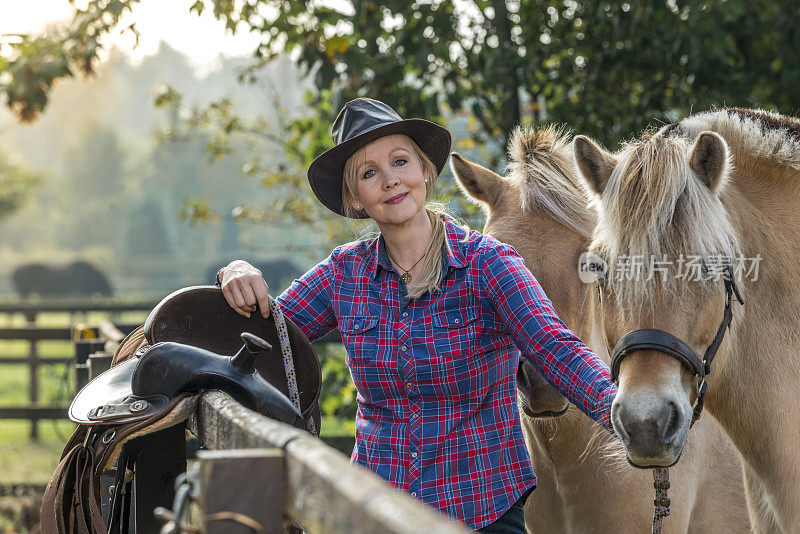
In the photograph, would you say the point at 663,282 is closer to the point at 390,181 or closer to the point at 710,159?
the point at 710,159

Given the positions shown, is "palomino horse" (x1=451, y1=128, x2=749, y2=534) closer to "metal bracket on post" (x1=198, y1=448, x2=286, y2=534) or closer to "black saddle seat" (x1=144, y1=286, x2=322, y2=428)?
"black saddle seat" (x1=144, y1=286, x2=322, y2=428)

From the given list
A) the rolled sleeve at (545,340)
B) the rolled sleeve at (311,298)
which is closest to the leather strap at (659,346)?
the rolled sleeve at (545,340)

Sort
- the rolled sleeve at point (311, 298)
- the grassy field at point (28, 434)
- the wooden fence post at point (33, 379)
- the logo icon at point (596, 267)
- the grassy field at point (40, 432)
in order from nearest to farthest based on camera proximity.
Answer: the logo icon at point (596, 267) → the rolled sleeve at point (311, 298) → the grassy field at point (40, 432) → the grassy field at point (28, 434) → the wooden fence post at point (33, 379)

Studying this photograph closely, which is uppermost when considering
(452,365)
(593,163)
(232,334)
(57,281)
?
(57,281)

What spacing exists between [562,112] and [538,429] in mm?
3578

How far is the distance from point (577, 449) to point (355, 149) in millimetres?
1374

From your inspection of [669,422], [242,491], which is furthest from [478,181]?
[242,491]

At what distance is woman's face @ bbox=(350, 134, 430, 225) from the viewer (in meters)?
2.47

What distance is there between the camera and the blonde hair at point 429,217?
7.94 feet

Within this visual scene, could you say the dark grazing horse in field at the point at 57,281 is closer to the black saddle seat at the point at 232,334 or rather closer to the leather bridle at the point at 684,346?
the black saddle seat at the point at 232,334

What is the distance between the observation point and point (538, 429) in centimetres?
313

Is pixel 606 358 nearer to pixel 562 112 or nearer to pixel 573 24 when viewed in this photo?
pixel 562 112

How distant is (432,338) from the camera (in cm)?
236

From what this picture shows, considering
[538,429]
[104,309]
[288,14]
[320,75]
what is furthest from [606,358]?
[104,309]
